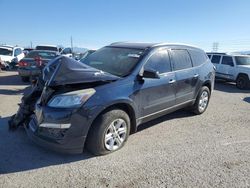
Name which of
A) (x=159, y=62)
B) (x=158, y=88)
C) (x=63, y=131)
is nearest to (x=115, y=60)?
(x=159, y=62)

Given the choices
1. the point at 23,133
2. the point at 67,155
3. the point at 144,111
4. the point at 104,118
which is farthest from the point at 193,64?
the point at 23,133

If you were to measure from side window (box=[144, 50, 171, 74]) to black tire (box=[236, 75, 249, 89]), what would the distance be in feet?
29.5

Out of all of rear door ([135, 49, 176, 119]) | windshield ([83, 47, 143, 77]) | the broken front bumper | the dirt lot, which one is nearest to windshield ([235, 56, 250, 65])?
the dirt lot

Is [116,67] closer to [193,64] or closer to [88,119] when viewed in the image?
[88,119]

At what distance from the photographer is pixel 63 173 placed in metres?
3.27

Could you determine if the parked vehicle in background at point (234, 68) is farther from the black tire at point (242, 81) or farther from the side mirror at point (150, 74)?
the side mirror at point (150, 74)

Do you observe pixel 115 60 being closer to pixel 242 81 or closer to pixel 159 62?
pixel 159 62

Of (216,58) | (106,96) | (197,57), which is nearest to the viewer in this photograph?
(106,96)

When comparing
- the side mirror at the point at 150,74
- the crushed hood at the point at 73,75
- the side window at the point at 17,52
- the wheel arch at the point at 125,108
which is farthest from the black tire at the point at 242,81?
the side window at the point at 17,52

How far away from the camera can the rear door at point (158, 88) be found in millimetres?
4215

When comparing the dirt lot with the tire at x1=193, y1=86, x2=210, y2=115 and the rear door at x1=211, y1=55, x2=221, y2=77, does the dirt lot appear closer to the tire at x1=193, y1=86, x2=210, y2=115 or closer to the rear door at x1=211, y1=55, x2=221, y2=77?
the tire at x1=193, y1=86, x2=210, y2=115

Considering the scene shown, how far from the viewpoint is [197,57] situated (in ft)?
19.5

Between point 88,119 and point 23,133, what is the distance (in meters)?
1.84

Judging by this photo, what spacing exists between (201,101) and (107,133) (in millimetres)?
3386
